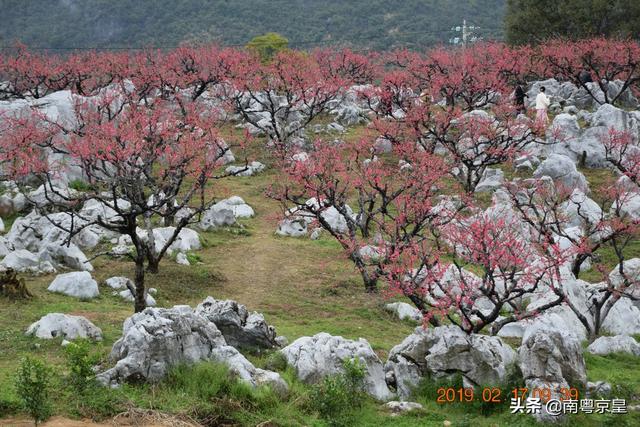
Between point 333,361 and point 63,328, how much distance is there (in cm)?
520

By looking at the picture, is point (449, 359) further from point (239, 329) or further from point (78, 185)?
point (78, 185)

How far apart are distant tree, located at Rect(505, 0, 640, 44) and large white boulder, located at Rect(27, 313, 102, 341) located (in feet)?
141

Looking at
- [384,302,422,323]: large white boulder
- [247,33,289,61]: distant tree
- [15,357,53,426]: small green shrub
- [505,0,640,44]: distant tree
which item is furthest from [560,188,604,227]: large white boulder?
[247,33,289,61]: distant tree

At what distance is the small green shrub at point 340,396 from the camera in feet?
33.8

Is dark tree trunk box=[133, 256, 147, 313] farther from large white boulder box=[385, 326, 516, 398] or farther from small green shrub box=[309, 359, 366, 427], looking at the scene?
large white boulder box=[385, 326, 516, 398]

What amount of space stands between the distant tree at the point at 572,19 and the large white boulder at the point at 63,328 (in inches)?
1688

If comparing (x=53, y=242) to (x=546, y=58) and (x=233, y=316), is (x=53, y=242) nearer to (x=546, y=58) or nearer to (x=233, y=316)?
(x=233, y=316)

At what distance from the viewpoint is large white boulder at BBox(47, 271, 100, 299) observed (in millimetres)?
16688

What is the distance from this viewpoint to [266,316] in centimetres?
1664

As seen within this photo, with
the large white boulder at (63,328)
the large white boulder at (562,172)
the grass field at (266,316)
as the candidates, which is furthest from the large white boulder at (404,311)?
the large white boulder at (562,172)

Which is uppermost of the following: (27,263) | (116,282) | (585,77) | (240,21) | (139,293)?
(240,21)

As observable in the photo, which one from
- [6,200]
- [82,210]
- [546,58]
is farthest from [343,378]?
[546,58]

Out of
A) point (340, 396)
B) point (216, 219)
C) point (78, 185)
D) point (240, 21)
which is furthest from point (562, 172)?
point (240, 21)

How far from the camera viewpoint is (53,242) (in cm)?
1948
